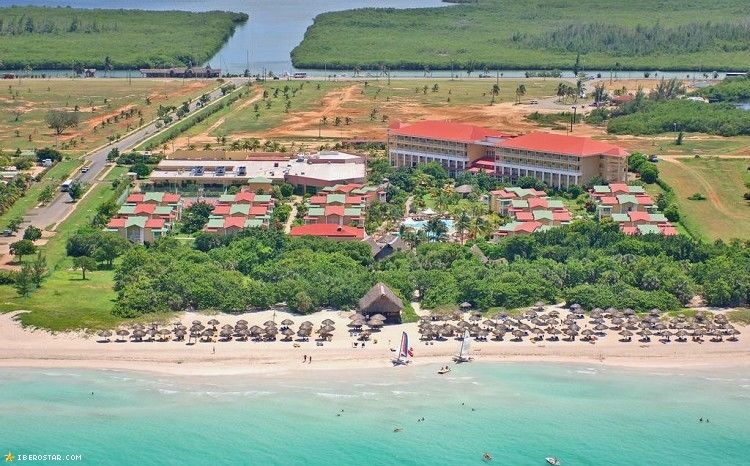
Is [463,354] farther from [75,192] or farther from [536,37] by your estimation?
[536,37]

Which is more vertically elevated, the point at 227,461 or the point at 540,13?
the point at 540,13

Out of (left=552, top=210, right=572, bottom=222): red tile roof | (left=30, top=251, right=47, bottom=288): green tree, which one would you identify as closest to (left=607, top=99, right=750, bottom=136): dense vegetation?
(left=552, top=210, right=572, bottom=222): red tile roof

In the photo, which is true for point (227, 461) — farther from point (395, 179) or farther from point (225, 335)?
point (395, 179)

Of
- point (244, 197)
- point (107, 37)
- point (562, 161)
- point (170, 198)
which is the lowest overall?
point (170, 198)

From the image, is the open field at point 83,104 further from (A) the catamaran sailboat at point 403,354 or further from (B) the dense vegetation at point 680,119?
(A) the catamaran sailboat at point 403,354

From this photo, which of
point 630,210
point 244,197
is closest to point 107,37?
point 244,197

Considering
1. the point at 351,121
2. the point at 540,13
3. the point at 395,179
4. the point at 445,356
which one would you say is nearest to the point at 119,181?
the point at 395,179
